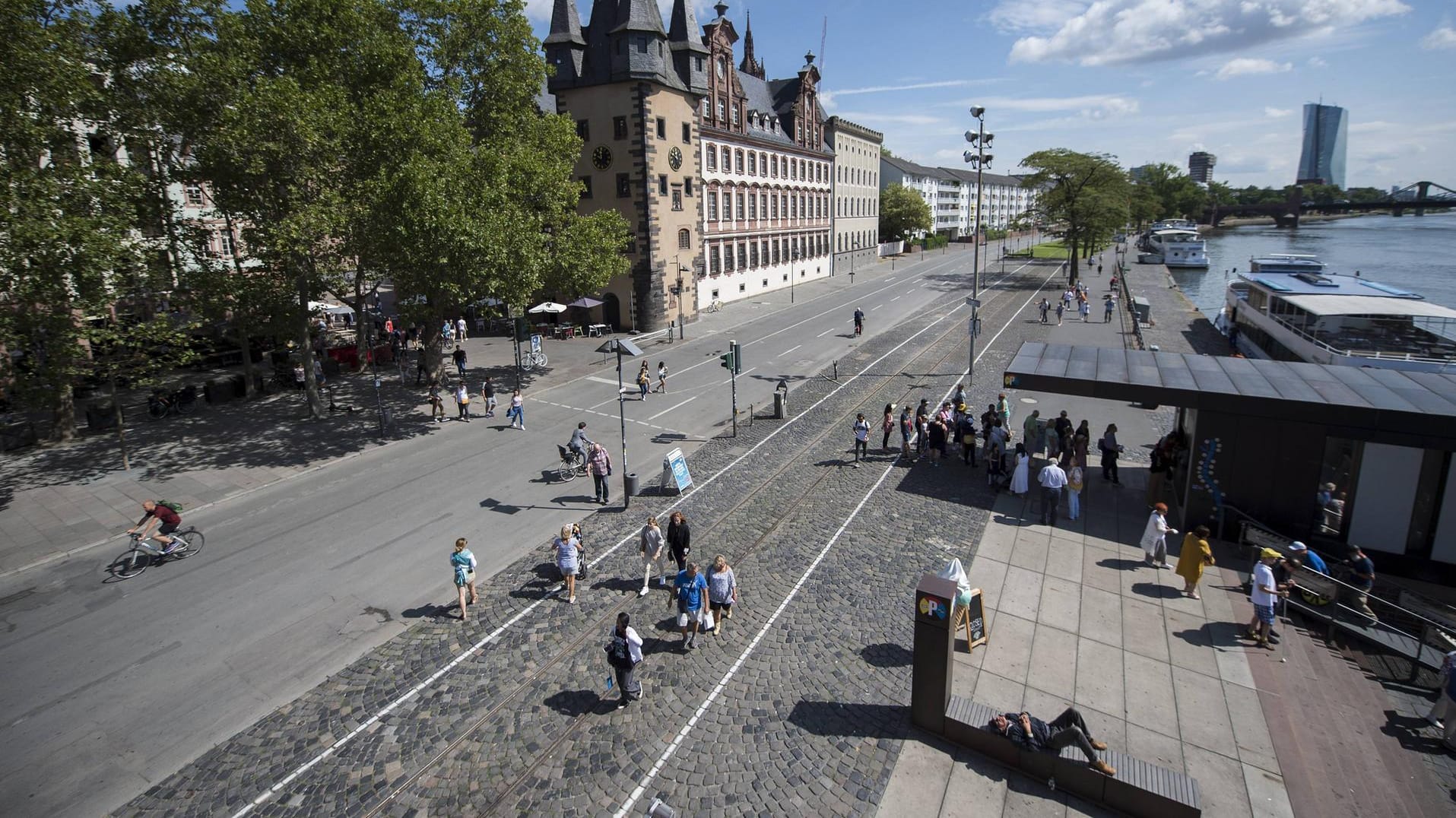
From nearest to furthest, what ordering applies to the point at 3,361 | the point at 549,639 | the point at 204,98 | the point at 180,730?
the point at 180,730 → the point at 549,639 → the point at 3,361 → the point at 204,98

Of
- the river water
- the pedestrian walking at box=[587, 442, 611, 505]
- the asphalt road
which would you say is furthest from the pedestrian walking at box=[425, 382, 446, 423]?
the river water

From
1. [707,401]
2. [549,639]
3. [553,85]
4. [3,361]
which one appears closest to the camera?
[549,639]

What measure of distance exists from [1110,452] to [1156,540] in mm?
4827

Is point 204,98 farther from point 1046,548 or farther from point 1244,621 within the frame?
point 1244,621

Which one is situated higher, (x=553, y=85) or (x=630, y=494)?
(x=553, y=85)

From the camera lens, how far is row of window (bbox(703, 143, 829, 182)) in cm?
4981

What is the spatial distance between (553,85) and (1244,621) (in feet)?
143

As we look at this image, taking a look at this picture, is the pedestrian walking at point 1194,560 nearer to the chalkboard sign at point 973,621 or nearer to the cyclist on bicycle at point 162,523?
the chalkboard sign at point 973,621

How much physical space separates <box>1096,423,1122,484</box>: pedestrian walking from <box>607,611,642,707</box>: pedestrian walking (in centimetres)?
1343

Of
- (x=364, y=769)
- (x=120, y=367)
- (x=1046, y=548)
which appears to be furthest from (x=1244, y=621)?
(x=120, y=367)

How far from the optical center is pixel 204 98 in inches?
811

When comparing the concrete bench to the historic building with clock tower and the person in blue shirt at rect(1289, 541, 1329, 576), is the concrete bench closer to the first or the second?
the person in blue shirt at rect(1289, 541, 1329, 576)

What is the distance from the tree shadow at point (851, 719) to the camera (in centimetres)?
951

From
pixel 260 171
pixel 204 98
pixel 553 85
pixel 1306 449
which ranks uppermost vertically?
pixel 553 85
